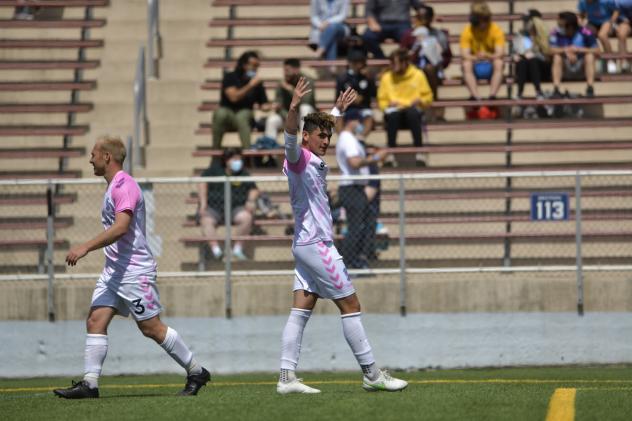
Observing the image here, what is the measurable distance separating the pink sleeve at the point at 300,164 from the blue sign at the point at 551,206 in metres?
5.88

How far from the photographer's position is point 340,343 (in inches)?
612

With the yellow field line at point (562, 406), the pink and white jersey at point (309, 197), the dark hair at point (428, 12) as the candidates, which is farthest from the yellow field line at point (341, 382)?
the dark hair at point (428, 12)

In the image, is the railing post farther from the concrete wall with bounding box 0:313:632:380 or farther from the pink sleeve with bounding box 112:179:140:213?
the pink sleeve with bounding box 112:179:140:213

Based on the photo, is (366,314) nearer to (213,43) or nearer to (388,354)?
(388,354)

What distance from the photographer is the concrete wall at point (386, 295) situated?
15523 mm

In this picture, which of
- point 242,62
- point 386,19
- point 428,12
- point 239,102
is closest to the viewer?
point 239,102

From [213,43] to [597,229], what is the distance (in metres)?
7.67

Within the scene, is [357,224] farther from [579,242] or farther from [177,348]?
[177,348]

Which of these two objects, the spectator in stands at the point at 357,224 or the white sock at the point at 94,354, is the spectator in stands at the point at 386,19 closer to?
the spectator in stands at the point at 357,224

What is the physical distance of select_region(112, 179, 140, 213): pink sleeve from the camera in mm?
10249

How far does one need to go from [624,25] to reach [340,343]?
7522 millimetres

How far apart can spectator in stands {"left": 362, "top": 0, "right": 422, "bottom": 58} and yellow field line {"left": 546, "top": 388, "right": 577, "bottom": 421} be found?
1003 centimetres

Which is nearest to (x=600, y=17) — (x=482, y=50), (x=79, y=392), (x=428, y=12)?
(x=482, y=50)

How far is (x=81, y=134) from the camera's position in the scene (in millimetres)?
19734
